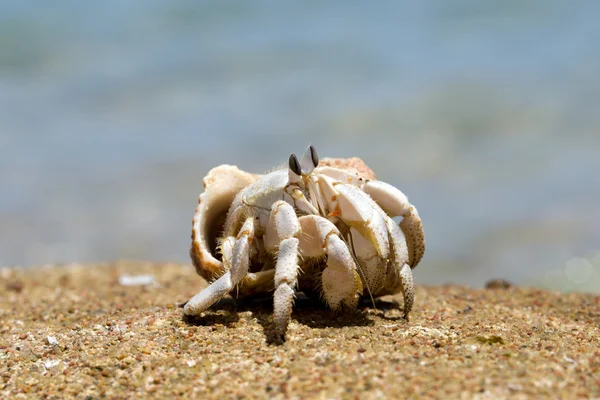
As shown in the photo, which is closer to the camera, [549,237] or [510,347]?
[510,347]

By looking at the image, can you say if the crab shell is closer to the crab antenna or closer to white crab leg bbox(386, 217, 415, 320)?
the crab antenna

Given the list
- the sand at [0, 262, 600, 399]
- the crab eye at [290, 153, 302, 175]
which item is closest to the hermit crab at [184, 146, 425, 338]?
the crab eye at [290, 153, 302, 175]

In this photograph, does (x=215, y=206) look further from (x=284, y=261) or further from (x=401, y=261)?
(x=401, y=261)

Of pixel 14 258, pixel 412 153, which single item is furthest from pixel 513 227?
pixel 14 258

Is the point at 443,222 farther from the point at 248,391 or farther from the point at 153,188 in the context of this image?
the point at 248,391

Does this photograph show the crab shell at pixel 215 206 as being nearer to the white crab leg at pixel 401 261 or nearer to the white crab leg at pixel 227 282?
the white crab leg at pixel 227 282

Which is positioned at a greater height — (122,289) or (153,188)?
(153,188)

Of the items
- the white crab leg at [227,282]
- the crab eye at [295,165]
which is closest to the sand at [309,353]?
the white crab leg at [227,282]
